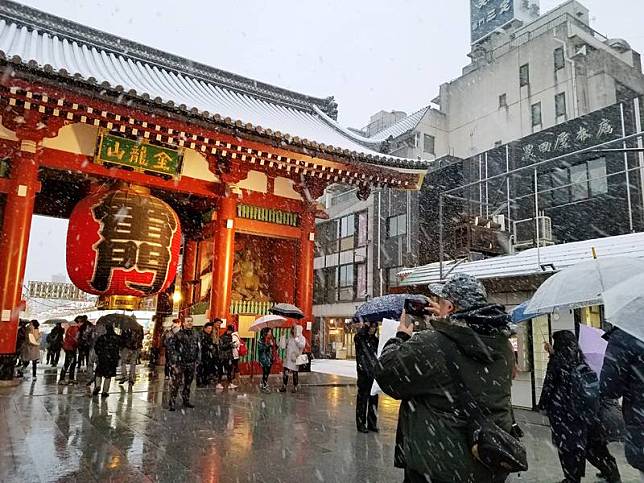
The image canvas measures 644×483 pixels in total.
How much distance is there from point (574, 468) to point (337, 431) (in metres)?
3.47

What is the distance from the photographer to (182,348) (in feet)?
28.6

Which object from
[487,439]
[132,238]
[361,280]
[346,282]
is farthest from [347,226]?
[487,439]

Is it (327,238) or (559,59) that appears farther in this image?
(327,238)

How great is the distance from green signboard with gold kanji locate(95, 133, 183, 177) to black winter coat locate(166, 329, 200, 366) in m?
4.60

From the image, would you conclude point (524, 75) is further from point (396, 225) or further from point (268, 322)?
point (268, 322)

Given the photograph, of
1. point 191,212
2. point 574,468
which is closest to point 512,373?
point 574,468

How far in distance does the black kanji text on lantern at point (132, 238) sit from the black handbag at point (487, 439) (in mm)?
8107

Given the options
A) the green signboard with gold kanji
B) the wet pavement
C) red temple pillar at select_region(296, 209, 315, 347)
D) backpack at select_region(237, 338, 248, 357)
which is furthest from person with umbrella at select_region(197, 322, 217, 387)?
the green signboard with gold kanji

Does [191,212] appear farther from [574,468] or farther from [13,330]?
[574,468]

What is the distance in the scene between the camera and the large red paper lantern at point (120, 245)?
9.13 meters

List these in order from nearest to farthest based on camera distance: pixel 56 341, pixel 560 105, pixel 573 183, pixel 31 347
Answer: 1. pixel 31 347
2. pixel 56 341
3. pixel 573 183
4. pixel 560 105

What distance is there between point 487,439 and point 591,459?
3.97 meters

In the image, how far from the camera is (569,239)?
19.0m

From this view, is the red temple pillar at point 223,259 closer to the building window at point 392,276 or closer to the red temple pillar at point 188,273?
the red temple pillar at point 188,273
